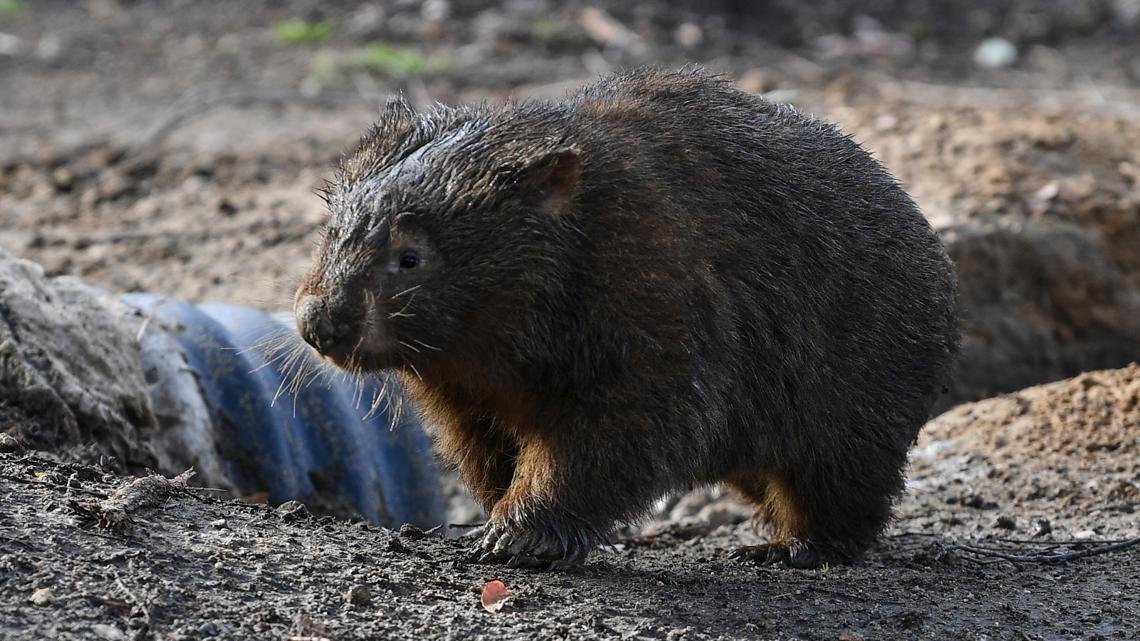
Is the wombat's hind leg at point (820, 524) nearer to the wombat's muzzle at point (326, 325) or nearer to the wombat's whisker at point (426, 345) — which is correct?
the wombat's whisker at point (426, 345)

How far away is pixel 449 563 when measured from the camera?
402 centimetres

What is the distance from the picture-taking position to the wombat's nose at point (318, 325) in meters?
3.89

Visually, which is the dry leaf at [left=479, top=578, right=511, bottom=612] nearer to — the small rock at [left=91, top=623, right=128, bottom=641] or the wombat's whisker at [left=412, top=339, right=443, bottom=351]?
the wombat's whisker at [left=412, top=339, right=443, bottom=351]

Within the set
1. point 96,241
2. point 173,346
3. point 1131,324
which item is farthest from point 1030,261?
point 96,241

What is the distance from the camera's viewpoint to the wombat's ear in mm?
4012

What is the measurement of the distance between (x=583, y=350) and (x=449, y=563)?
707mm

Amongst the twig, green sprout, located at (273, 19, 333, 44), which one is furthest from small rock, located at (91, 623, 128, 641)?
green sprout, located at (273, 19, 333, 44)

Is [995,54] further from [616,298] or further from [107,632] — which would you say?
[107,632]

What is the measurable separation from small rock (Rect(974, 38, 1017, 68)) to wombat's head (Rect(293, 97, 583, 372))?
8827 mm

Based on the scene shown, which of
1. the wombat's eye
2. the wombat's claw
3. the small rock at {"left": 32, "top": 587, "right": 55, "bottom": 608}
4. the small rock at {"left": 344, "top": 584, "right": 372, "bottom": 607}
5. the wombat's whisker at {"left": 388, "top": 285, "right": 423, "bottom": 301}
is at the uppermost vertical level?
the wombat's eye

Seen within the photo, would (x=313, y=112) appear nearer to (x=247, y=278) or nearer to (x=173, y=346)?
(x=247, y=278)

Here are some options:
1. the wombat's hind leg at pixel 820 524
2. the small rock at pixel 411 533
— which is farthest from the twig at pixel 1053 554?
the small rock at pixel 411 533

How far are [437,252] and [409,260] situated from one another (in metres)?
0.08

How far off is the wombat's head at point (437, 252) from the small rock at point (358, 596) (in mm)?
713
